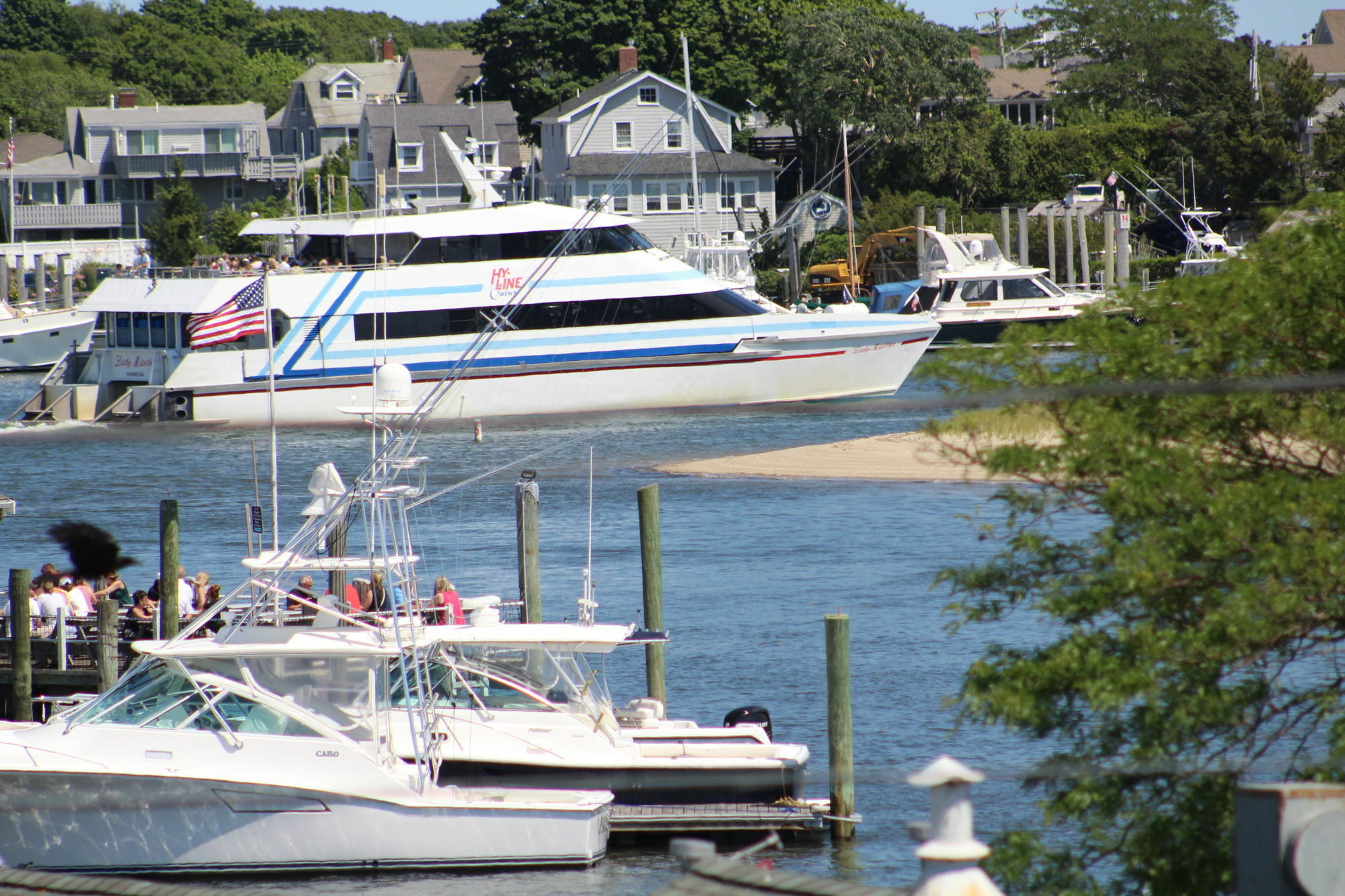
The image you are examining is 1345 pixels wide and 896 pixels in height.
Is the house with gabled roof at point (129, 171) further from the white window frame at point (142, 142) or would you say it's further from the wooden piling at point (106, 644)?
the wooden piling at point (106, 644)

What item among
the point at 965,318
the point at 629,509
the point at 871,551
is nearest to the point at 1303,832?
the point at 871,551

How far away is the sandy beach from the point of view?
111 feet

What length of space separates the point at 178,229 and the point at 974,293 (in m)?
34.3

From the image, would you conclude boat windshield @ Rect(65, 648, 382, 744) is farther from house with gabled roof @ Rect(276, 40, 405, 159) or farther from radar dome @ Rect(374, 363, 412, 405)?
house with gabled roof @ Rect(276, 40, 405, 159)

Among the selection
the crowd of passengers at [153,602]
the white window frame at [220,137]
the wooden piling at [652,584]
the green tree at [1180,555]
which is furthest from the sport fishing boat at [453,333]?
the white window frame at [220,137]

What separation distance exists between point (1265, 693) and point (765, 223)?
6127 cm

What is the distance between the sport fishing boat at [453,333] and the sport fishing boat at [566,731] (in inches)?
942

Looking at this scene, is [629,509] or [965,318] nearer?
[629,509]

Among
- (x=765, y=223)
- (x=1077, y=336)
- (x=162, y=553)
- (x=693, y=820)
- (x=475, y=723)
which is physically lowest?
(x=693, y=820)

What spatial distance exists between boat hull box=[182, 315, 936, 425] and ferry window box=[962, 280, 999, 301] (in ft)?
47.2

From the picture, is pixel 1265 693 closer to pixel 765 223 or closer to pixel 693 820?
pixel 693 820

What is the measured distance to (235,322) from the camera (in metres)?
36.4

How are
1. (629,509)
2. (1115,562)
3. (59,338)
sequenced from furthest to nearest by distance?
(59,338) < (629,509) < (1115,562)

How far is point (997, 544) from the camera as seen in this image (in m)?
23.0
